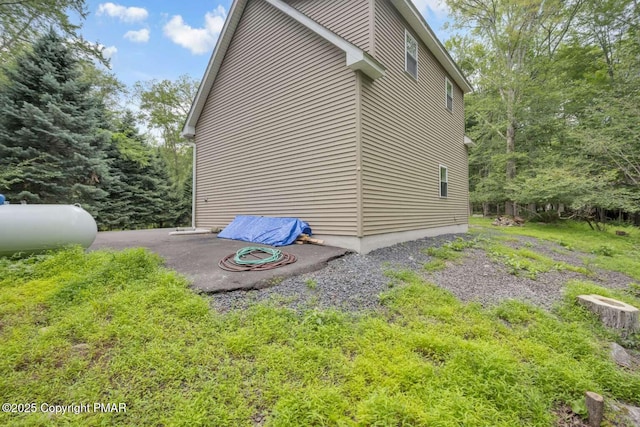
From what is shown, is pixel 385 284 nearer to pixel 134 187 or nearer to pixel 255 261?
pixel 255 261

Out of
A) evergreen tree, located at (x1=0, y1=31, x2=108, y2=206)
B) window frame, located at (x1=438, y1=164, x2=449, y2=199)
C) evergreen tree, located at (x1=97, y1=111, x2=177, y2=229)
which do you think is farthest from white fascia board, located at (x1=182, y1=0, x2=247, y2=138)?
window frame, located at (x1=438, y1=164, x2=449, y2=199)

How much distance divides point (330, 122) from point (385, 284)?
12.4 ft

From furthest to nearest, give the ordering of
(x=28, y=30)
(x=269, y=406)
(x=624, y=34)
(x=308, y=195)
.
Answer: (x=624, y=34) → (x=28, y=30) → (x=308, y=195) → (x=269, y=406)

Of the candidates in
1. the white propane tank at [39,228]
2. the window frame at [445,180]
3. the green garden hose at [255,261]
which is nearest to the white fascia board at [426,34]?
the window frame at [445,180]

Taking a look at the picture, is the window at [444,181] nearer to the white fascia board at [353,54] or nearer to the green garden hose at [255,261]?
the white fascia board at [353,54]

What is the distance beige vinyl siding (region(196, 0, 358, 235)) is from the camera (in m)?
5.66

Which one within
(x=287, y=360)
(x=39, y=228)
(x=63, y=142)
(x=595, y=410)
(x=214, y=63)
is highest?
(x=214, y=63)

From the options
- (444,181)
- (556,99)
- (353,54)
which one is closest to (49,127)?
(353,54)

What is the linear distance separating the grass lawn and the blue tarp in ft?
8.88

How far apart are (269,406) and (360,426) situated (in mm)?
625

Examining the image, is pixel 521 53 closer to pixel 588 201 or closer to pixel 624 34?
pixel 624 34

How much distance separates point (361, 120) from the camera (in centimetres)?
536

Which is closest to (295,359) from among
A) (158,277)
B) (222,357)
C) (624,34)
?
(222,357)

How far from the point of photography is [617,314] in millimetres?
3012
